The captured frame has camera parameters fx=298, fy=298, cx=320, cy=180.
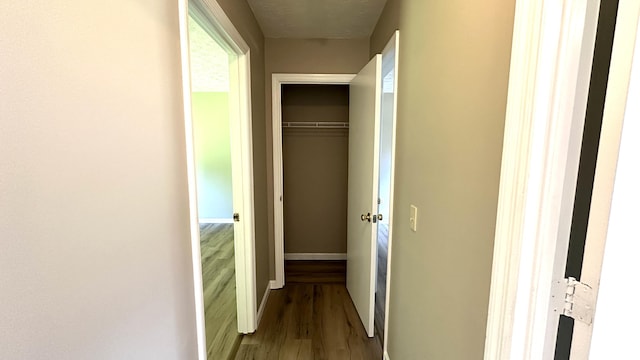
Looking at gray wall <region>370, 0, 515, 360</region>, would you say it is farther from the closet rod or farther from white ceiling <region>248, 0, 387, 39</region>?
the closet rod

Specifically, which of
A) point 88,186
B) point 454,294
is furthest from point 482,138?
point 88,186

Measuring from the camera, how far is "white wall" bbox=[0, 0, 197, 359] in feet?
1.69

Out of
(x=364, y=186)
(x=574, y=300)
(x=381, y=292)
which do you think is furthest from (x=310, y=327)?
(x=574, y=300)

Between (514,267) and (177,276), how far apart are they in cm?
105

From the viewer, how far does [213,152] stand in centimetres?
557

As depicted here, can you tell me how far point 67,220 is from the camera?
61 centimetres

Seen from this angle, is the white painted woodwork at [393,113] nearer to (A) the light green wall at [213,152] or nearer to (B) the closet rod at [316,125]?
(B) the closet rod at [316,125]

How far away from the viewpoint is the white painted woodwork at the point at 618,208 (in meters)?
0.56

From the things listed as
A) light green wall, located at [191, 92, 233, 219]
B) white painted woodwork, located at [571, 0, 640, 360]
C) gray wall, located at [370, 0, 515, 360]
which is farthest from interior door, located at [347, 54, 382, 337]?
light green wall, located at [191, 92, 233, 219]

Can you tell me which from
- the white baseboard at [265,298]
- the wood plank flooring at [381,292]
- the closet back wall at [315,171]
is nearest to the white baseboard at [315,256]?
the closet back wall at [315,171]

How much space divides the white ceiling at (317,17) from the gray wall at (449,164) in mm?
533

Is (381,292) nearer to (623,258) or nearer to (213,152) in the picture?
(623,258)

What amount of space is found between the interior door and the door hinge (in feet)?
4.43

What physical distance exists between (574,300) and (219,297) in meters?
2.76
